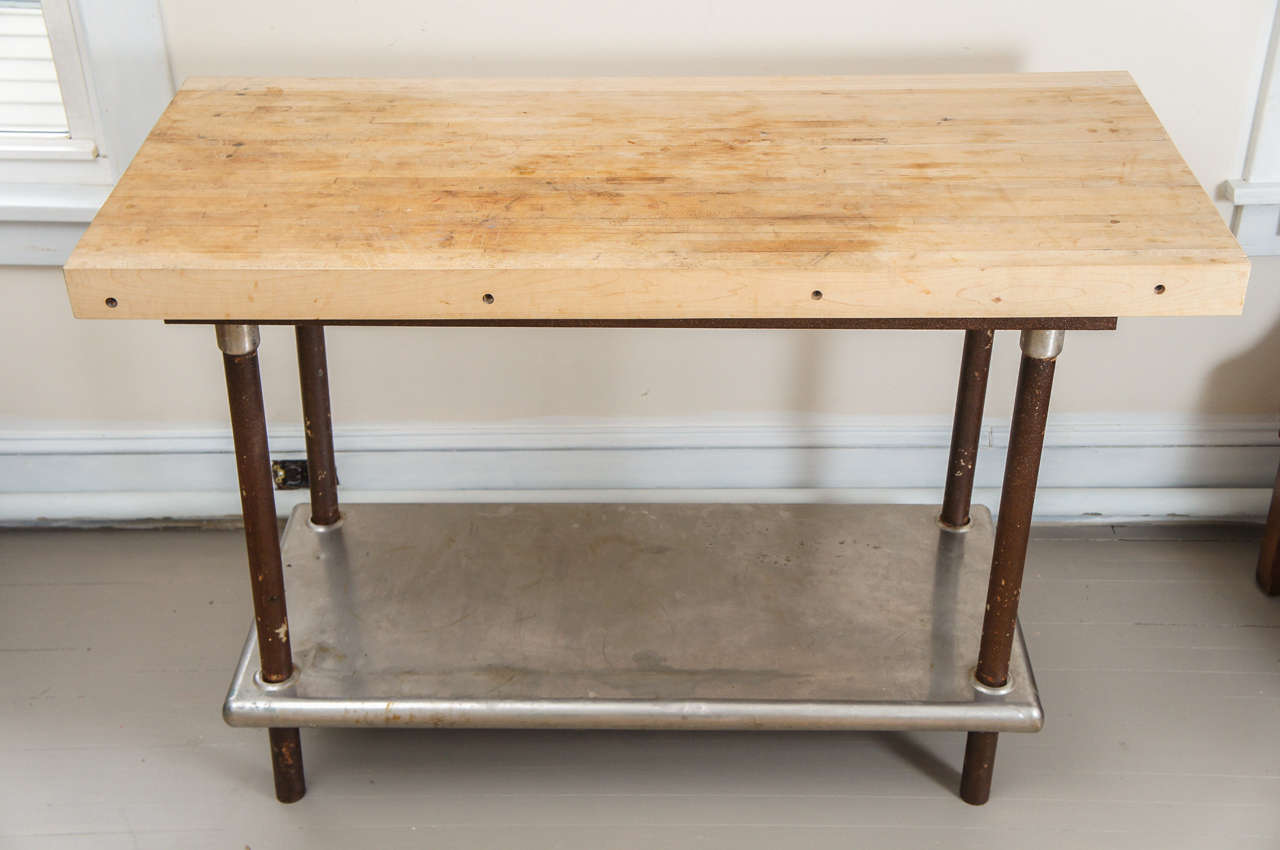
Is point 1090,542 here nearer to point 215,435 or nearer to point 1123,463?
point 1123,463

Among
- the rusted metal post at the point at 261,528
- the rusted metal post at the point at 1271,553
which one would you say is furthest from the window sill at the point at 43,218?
the rusted metal post at the point at 1271,553

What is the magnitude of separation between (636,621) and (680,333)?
63 cm

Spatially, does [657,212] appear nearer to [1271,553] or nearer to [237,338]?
[237,338]

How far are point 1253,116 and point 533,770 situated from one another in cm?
171

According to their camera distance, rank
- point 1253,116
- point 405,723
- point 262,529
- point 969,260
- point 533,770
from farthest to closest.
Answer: point 1253,116 → point 533,770 → point 405,723 → point 262,529 → point 969,260

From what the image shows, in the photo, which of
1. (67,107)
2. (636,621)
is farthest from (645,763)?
(67,107)

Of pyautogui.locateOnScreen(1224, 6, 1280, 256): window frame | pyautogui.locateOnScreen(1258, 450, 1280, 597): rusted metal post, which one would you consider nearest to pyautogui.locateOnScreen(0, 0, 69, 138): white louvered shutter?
pyautogui.locateOnScreen(1224, 6, 1280, 256): window frame

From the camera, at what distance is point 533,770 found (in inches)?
81.2

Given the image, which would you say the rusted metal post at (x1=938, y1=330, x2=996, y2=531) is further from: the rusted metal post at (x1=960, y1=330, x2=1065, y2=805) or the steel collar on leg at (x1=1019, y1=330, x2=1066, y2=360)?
the steel collar on leg at (x1=1019, y1=330, x2=1066, y2=360)

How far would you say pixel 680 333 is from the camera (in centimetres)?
246

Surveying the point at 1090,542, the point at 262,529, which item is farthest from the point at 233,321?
the point at 1090,542

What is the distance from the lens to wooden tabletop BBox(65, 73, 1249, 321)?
4.73 feet

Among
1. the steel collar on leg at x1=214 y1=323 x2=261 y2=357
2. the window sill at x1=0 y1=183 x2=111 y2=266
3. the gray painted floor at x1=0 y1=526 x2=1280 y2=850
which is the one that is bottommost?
the gray painted floor at x1=0 y1=526 x2=1280 y2=850

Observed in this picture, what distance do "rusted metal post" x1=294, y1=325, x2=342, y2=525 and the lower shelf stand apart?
0.17ft
